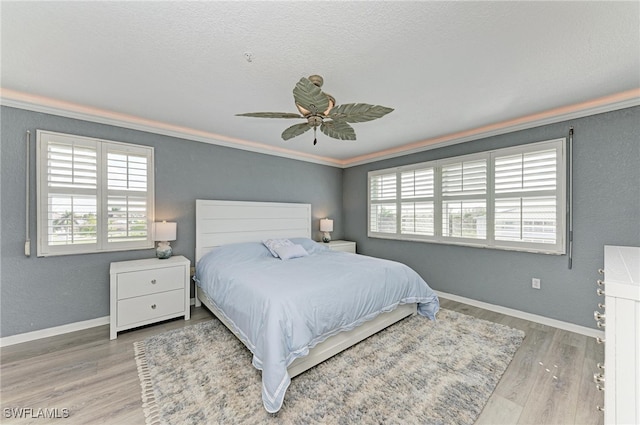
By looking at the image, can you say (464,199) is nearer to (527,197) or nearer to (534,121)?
(527,197)

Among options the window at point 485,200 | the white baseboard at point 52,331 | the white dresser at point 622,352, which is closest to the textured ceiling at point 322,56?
the window at point 485,200

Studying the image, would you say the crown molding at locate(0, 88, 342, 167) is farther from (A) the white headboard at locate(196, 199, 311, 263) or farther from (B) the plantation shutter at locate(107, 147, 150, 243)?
(A) the white headboard at locate(196, 199, 311, 263)

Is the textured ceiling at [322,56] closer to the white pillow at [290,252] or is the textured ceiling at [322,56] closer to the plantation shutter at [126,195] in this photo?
the plantation shutter at [126,195]

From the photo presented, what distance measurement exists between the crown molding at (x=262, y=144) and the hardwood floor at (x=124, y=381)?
241 centimetres

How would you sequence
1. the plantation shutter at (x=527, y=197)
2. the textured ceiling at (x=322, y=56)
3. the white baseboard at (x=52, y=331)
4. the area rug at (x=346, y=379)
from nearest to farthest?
the textured ceiling at (x=322, y=56) → the area rug at (x=346, y=379) → the white baseboard at (x=52, y=331) → the plantation shutter at (x=527, y=197)

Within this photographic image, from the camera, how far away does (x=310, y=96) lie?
1713 mm

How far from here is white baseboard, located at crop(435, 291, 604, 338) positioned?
2.73 metres

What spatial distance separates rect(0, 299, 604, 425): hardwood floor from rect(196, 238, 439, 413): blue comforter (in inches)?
33.1

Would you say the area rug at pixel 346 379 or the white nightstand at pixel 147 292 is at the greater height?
the white nightstand at pixel 147 292

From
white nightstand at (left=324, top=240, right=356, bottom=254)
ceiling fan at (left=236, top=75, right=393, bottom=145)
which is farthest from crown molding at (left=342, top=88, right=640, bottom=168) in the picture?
ceiling fan at (left=236, top=75, right=393, bottom=145)

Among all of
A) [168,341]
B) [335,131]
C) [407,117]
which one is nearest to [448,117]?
[407,117]

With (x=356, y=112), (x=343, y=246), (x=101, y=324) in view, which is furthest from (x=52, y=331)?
(x=343, y=246)

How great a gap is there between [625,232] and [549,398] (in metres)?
1.96

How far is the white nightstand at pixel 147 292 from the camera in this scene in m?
2.69
